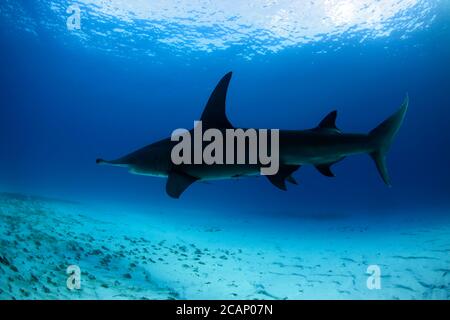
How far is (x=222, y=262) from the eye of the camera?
8586 mm

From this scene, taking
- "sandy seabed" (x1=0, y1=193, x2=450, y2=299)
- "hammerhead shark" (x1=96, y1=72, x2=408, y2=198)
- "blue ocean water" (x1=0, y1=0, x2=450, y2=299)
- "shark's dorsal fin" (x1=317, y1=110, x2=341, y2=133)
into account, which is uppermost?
"blue ocean water" (x1=0, y1=0, x2=450, y2=299)

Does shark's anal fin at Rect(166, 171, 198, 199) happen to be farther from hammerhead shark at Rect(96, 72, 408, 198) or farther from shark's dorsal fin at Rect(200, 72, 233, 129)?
shark's dorsal fin at Rect(200, 72, 233, 129)

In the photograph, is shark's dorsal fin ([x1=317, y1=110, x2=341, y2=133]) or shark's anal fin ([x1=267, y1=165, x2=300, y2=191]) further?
A: shark's dorsal fin ([x1=317, y1=110, x2=341, y2=133])

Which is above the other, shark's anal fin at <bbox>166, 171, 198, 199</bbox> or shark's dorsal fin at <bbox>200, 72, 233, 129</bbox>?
shark's dorsal fin at <bbox>200, 72, 233, 129</bbox>

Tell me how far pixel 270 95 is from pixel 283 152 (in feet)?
205

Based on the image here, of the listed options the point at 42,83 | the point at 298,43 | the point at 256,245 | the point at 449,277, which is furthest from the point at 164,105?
the point at 449,277

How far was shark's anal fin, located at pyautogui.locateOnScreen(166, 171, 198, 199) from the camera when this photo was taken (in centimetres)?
388

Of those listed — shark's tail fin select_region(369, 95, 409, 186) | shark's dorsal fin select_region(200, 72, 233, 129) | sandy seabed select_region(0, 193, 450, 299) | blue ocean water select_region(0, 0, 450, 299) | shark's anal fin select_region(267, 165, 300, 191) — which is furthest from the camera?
blue ocean water select_region(0, 0, 450, 299)

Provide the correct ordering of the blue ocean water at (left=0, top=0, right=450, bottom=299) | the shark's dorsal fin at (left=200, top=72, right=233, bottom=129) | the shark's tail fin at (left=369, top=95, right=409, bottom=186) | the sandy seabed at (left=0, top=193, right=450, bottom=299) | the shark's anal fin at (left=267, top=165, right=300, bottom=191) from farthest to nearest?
the blue ocean water at (left=0, top=0, right=450, bottom=299)
the sandy seabed at (left=0, top=193, right=450, bottom=299)
the shark's dorsal fin at (left=200, top=72, right=233, bottom=129)
the shark's tail fin at (left=369, top=95, right=409, bottom=186)
the shark's anal fin at (left=267, top=165, right=300, bottom=191)

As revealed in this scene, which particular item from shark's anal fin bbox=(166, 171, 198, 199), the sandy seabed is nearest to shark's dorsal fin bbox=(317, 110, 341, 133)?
shark's anal fin bbox=(166, 171, 198, 199)

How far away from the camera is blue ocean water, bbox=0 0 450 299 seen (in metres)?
12.4

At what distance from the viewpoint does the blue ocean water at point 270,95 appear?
12445 millimetres

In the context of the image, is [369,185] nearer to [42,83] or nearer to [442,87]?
[442,87]

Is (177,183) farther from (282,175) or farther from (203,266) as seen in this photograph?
(203,266)
